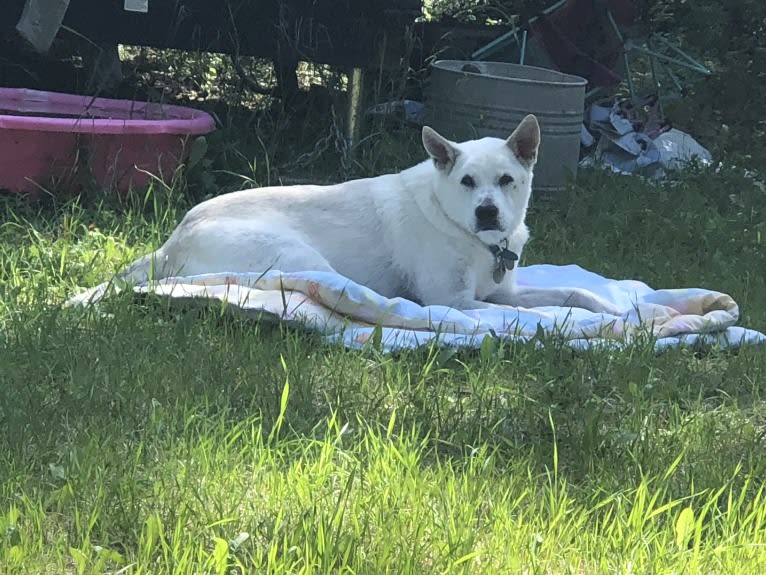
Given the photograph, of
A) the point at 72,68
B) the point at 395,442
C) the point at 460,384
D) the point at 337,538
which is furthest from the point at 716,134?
the point at 337,538

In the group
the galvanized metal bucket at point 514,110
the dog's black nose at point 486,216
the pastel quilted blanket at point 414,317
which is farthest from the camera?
the galvanized metal bucket at point 514,110

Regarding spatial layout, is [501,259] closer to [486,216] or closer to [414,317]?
[486,216]

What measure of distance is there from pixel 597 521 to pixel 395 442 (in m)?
0.64

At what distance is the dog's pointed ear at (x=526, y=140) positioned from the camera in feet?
13.2

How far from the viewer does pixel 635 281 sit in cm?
444

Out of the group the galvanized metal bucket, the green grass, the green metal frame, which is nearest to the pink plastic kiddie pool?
the green grass

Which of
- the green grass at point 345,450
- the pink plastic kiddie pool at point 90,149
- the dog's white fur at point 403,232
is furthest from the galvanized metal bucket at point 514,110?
the green grass at point 345,450

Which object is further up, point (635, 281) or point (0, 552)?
point (635, 281)

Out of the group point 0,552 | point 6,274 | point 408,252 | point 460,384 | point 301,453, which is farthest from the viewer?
point 408,252

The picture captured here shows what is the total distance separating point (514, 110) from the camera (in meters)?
5.99

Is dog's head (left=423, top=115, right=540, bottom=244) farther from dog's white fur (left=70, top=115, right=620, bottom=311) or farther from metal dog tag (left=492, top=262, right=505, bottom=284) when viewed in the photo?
metal dog tag (left=492, top=262, right=505, bottom=284)

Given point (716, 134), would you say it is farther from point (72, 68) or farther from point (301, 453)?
point (301, 453)

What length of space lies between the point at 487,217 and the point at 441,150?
13.6 inches

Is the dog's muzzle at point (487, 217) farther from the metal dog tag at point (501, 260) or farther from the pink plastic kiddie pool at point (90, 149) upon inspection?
the pink plastic kiddie pool at point (90, 149)
